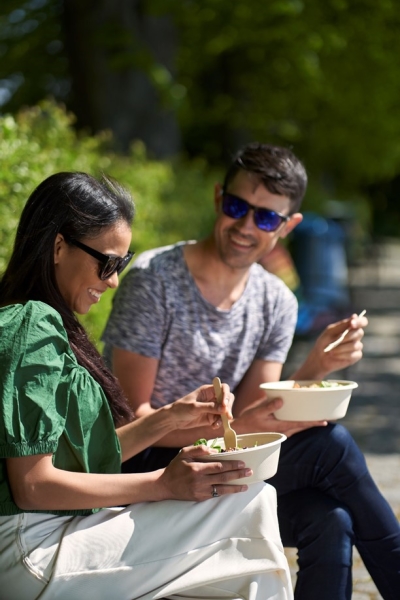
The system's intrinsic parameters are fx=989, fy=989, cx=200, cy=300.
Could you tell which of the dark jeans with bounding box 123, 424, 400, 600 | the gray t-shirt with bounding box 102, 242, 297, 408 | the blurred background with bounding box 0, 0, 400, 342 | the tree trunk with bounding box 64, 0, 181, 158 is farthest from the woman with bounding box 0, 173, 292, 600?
the tree trunk with bounding box 64, 0, 181, 158

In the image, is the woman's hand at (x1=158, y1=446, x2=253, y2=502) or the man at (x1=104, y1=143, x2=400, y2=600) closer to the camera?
the woman's hand at (x1=158, y1=446, x2=253, y2=502)

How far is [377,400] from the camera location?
28.3 ft

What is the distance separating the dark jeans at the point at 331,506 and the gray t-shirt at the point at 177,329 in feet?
1.35

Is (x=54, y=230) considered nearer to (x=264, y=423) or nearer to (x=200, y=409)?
(x=200, y=409)

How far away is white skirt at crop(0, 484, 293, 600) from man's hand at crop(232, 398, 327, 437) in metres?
0.65

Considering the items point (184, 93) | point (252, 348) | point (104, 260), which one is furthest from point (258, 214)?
point (184, 93)

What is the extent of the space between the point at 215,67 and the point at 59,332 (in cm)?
1676

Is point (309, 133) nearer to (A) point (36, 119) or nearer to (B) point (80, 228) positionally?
(A) point (36, 119)

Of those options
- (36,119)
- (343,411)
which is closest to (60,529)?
(343,411)

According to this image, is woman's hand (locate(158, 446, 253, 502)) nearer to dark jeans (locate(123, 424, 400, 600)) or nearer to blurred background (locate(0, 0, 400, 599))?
dark jeans (locate(123, 424, 400, 600))

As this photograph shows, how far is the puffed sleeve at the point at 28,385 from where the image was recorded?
2336 mm

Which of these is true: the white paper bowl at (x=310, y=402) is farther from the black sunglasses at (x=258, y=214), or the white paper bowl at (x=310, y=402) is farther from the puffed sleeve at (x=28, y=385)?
the puffed sleeve at (x=28, y=385)

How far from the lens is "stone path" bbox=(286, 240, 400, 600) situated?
17.8ft

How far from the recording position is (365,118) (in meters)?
20.0
